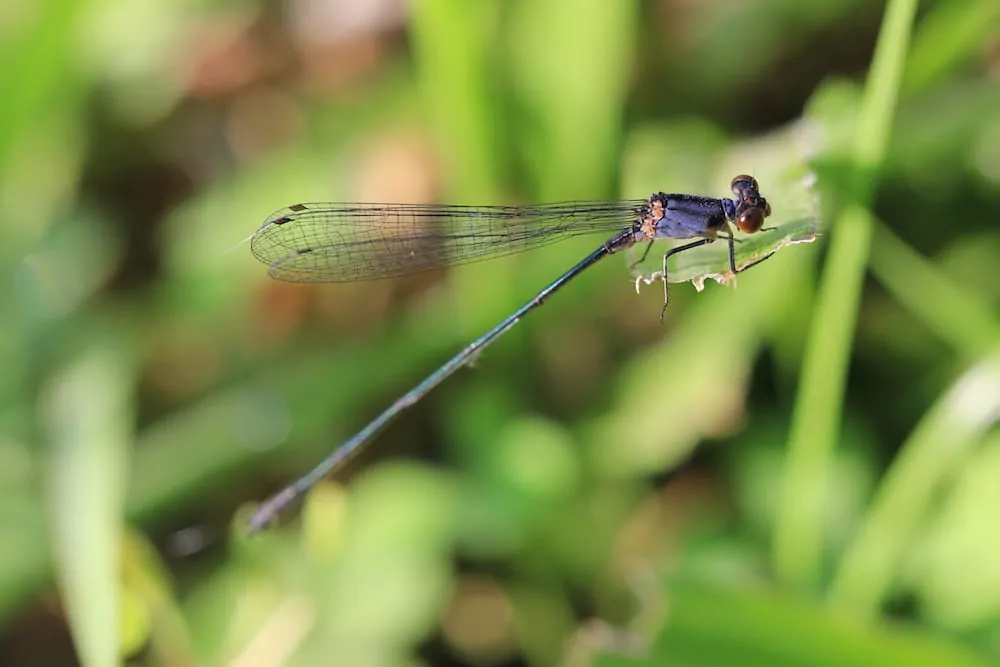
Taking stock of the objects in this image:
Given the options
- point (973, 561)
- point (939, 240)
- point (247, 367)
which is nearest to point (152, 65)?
point (247, 367)

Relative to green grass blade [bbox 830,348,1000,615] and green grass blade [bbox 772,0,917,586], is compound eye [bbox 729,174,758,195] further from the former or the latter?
green grass blade [bbox 830,348,1000,615]

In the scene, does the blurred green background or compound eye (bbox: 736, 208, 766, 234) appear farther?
the blurred green background

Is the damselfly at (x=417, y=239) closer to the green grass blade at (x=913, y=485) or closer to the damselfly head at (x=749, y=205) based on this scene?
the damselfly head at (x=749, y=205)

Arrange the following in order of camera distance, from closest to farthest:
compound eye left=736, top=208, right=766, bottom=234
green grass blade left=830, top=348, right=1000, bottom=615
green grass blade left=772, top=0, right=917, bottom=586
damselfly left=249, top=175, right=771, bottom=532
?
green grass blade left=772, top=0, right=917, bottom=586 < compound eye left=736, top=208, right=766, bottom=234 < green grass blade left=830, top=348, right=1000, bottom=615 < damselfly left=249, top=175, right=771, bottom=532

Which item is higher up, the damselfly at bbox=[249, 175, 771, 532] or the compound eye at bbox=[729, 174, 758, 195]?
the compound eye at bbox=[729, 174, 758, 195]

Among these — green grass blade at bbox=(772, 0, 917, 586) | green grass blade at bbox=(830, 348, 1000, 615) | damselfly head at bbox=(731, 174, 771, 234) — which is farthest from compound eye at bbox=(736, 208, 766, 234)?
green grass blade at bbox=(830, 348, 1000, 615)

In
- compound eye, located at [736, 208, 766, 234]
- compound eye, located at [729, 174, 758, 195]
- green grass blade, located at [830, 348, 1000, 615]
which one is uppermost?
compound eye, located at [729, 174, 758, 195]

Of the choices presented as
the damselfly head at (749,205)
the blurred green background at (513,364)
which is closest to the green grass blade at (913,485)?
the blurred green background at (513,364)
